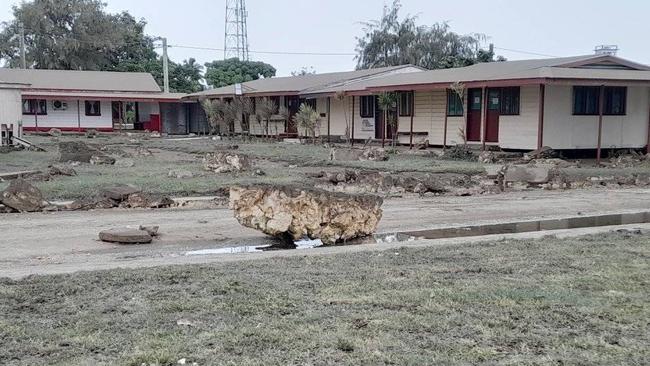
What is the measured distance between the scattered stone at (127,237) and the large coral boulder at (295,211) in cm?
138

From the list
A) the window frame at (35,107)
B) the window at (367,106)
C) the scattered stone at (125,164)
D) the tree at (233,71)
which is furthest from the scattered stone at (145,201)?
the tree at (233,71)

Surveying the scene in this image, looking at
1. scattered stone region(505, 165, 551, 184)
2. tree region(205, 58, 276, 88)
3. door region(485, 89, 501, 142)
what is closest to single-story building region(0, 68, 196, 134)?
tree region(205, 58, 276, 88)

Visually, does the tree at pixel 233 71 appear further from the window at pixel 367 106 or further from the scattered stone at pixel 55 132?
the window at pixel 367 106

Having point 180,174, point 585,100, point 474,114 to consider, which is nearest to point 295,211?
point 180,174

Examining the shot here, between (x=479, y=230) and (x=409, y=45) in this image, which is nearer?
(x=479, y=230)

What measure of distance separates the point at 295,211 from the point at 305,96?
29.0 meters

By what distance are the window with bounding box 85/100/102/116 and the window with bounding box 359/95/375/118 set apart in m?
21.7

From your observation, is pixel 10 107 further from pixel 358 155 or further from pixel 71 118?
pixel 71 118

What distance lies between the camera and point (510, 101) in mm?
26547

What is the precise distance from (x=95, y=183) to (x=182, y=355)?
509 inches

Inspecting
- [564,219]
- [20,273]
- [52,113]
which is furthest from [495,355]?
[52,113]

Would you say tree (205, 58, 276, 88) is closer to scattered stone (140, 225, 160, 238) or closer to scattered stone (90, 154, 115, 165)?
scattered stone (90, 154, 115, 165)

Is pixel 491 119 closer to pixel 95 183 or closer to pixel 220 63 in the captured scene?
pixel 95 183

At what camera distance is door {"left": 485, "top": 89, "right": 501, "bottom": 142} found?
2723cm
